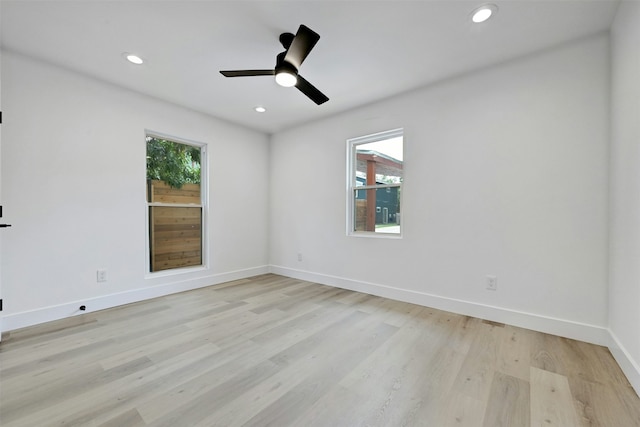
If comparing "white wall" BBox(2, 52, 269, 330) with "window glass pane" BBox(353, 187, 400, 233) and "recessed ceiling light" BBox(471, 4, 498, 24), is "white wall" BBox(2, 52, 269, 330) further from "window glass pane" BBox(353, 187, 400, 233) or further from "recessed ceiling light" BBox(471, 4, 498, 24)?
"recessed ceiling light" BBox(471, 4, 498, 24)

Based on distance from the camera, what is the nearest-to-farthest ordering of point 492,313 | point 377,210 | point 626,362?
point 626,362
point 492,313
point 377,210

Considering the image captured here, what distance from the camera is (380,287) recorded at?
3.37 meters

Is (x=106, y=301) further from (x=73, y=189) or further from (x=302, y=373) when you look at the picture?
(x=302, y=373)

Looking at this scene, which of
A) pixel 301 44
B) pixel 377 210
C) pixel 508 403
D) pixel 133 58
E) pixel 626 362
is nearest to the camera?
pixel 508 403

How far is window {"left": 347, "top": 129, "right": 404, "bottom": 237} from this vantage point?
333 centimetres

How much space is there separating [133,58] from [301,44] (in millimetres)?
1750

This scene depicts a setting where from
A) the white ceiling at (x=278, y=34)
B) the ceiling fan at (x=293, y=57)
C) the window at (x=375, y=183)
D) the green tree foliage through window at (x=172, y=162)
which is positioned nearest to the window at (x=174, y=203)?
the green tree foliage through window at (x=172, y=162)

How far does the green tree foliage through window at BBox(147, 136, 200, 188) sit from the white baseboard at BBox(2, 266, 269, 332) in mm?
1385

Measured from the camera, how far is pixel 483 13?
74.9 inches

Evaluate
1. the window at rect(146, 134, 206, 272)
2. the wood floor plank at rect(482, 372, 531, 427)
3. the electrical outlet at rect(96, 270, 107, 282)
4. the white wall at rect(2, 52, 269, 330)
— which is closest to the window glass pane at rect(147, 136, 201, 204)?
the window at rect(146, 134, 206, 272)

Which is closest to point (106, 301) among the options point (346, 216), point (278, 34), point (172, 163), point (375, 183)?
point (172, 163)

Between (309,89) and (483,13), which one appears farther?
(309,89)

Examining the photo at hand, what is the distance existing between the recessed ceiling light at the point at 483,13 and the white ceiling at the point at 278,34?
6 cm

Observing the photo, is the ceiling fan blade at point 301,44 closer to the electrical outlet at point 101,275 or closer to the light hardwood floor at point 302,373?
the light hardwood floor at point 302,373
